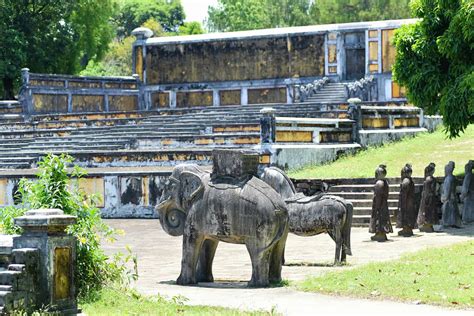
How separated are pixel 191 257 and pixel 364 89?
102 ft

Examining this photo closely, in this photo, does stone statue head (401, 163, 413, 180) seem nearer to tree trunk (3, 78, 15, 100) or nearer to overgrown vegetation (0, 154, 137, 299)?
overgrown vegetation (0, 154, 137, 299)

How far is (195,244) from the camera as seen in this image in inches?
572

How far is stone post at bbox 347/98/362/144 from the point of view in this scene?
3372 cm

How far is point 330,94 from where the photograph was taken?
4525cm

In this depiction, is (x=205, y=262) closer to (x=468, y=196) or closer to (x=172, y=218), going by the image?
(x=172, y=218)

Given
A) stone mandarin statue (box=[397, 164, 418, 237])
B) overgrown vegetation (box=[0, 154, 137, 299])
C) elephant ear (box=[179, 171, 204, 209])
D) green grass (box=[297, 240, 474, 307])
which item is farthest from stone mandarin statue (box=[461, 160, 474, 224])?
overgrown vegetation (box=[0, 154, 137, 299])

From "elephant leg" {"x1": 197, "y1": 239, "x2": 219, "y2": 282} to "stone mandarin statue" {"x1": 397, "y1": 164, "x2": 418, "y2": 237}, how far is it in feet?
25.0

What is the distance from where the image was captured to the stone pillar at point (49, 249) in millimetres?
11281

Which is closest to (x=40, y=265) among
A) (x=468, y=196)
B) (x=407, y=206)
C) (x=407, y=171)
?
(x=407, y=206)

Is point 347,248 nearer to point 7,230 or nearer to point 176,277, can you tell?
point 176,277

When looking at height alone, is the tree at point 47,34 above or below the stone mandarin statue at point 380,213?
above

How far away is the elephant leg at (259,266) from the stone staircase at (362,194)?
10380 mm

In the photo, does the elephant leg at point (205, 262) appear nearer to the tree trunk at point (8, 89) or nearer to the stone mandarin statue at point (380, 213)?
the stone mandarin statue at point (380, 213)

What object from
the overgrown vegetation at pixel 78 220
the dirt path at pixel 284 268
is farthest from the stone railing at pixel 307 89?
the overgrown vegetation at pixel 78 220
